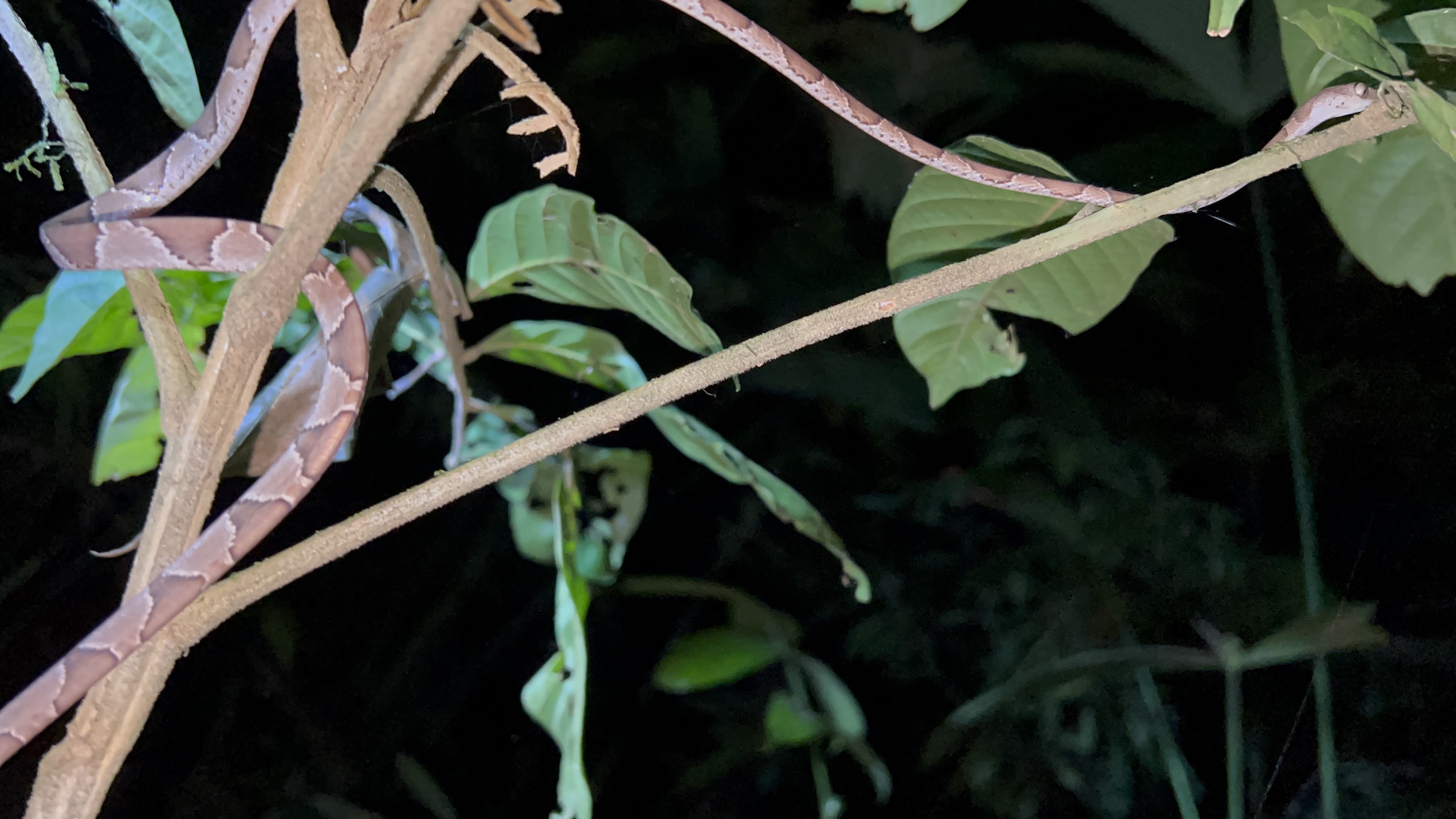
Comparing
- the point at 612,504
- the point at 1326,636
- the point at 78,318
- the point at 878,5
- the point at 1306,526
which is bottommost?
the point at 1326,636

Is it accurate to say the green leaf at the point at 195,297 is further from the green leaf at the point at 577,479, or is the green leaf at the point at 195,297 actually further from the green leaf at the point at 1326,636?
the green leaf at the point at 1326,636

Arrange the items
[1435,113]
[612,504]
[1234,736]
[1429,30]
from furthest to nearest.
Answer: [1234,736], [612,504], [1429,30], [1435,113]

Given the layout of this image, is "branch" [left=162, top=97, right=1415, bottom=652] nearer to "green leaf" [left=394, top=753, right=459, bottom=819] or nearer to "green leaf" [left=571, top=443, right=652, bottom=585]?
"green leaf" [left=571, top=443, right=652, bottom=585]

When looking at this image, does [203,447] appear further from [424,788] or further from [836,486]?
[836,486]

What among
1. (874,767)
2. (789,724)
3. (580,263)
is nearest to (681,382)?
(580,263)

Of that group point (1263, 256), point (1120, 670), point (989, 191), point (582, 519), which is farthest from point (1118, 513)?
point (582, 519)

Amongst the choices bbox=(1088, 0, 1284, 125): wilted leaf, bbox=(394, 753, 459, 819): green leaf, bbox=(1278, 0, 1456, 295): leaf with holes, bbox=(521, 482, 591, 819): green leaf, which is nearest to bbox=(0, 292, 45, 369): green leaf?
bbox=(521, 482, 591, 819): green leaf
